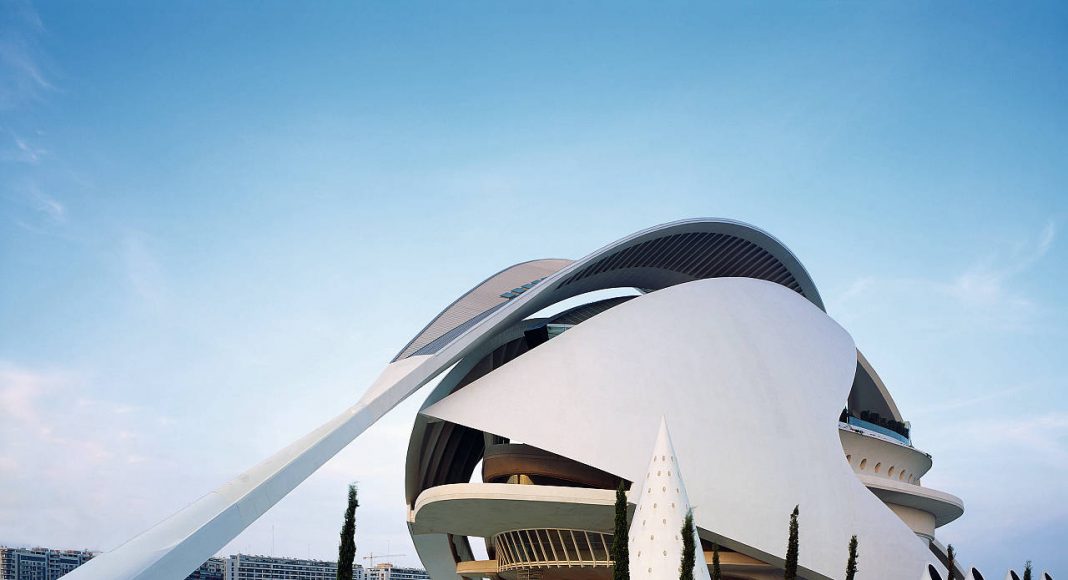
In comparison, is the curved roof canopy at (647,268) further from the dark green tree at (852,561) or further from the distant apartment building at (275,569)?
the distant apartment building at (275,569)

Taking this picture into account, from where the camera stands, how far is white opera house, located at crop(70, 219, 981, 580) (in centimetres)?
2330

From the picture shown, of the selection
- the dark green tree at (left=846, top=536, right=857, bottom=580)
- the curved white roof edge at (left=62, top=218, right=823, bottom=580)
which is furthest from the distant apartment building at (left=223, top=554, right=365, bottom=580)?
the dark green tree at (left=846, top=536, right=857, bottom=580)

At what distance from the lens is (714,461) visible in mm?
24250

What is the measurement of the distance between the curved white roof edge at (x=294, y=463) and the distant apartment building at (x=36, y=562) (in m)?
53.8

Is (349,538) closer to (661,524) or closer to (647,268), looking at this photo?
(661,524)

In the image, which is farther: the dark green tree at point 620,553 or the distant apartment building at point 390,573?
the distant apartment building at point 390,573

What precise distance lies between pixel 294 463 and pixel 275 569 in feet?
256

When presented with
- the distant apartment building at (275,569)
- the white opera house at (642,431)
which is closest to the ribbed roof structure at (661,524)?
the white opera house at (642,431)

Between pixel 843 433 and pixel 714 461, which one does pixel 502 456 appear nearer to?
pixel 714 461

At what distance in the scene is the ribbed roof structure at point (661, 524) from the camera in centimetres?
1944

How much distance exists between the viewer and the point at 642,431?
23906 mm

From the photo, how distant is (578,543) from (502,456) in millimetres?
3177

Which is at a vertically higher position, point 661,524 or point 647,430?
point 647,430

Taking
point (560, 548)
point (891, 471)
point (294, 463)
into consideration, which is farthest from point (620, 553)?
point (891, 471)
